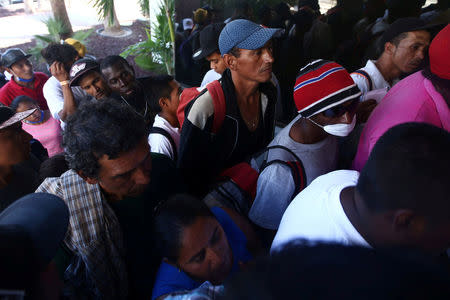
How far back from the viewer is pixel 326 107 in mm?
1731


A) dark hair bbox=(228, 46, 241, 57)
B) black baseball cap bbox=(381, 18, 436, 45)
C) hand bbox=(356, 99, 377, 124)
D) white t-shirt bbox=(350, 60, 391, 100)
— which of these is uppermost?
black baseball cap bbox=(381, 18, 436, 45)

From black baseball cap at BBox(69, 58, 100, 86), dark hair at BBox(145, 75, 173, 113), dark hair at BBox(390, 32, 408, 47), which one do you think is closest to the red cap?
dark hair at BBox(390, 32, 408, 47)

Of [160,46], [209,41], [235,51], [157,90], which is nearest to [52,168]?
[157,90]

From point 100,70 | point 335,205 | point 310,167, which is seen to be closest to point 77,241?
point 335,205

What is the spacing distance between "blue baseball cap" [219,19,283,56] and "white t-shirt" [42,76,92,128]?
1.94 m

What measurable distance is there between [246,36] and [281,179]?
3.73 ft

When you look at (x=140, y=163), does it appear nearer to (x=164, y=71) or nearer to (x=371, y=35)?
(x=371, y=35)

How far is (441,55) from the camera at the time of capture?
151cm

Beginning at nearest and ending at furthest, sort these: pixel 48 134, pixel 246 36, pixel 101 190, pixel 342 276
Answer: pixel 342 276 → pixel 101 190 → pixel 246 36 → pixel 48 134

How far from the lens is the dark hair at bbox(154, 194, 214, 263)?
1324 millimetres

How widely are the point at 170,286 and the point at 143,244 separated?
38 centimetres

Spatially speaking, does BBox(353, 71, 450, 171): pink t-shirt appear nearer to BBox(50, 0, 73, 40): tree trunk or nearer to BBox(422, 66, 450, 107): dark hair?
BBox(422, 66, 450, 107): dark hair

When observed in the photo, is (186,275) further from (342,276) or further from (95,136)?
(342,276)

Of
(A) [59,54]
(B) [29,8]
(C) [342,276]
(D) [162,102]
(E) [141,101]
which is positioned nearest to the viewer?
(C) [342,276]
